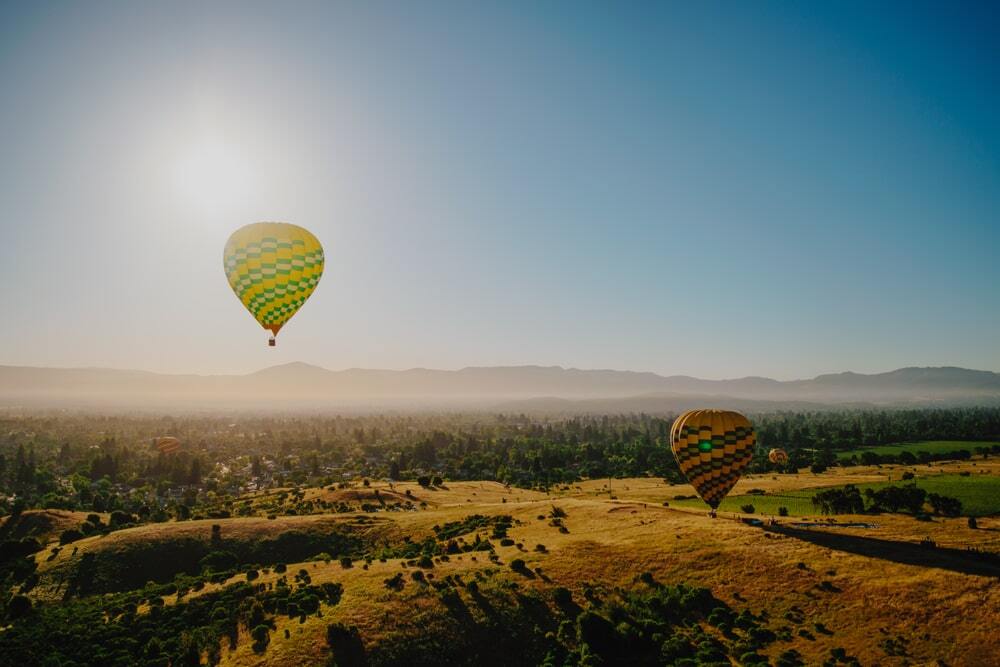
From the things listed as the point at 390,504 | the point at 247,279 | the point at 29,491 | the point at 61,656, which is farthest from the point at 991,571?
the point at 29,491

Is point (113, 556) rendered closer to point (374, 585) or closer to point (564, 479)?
point (374, 585)

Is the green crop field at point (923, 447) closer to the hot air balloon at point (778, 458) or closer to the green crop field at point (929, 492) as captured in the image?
the hot air balloon at point (778, 458)

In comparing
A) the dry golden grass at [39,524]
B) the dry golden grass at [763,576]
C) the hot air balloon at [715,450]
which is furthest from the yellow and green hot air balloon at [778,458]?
the dry golden grass at [39,524]

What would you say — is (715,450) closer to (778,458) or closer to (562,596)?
(562,596)

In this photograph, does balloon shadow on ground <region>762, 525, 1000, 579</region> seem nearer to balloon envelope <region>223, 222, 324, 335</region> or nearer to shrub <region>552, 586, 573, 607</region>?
shrub <region>552, 586, 573, 607</region>

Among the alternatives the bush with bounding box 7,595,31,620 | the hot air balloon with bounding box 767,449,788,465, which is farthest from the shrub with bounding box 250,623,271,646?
the hot air balloon with bounding box 767,449,788,465

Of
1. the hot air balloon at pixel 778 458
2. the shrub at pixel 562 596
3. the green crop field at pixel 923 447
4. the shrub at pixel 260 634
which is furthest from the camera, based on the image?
the green crop field at pixel 923 447
